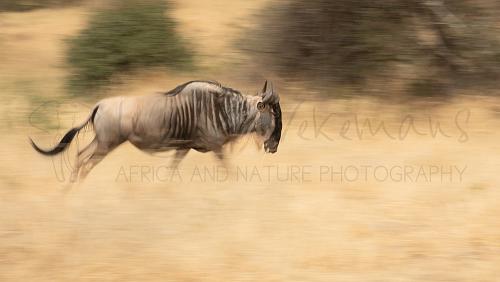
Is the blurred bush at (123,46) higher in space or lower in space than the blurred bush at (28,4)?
lower

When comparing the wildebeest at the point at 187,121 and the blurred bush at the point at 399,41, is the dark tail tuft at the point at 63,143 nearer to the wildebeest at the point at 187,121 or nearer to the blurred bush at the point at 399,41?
the wildebeest at the point at 187,121

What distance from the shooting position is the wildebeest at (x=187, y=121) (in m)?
6.94

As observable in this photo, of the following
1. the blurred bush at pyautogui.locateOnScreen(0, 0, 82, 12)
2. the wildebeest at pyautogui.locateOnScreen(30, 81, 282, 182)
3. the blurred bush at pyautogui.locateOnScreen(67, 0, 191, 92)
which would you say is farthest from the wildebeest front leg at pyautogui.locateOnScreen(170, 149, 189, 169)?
the blurred bush at pyautogui.locateOnScreen(0, 0, 82, 12)

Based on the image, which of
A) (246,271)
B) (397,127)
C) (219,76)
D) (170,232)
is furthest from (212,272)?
(219,76)

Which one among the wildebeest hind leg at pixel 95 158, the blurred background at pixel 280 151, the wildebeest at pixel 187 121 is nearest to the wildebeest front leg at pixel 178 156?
the wildebeest at pixel 187 121

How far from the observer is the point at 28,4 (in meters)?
15.0

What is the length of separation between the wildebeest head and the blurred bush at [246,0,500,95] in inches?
121

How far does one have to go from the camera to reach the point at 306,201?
6957 millimetres

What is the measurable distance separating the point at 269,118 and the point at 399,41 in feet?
12.0

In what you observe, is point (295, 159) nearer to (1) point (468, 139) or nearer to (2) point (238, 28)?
(1) point (468, 139)

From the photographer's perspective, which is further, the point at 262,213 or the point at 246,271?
the point at 262,213

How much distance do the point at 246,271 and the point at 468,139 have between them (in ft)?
13.4

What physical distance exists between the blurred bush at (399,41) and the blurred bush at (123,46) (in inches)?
81.8

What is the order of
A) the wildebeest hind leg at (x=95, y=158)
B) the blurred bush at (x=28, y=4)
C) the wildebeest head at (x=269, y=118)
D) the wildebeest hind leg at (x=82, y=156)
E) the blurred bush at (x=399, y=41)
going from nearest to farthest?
1. the wildebeest hind leg at (x=95, y=158)
2. the wildebeest hind leg at (x=82, y=156)
3. the wildebeest head at (x=269, y=118)
4. the blurred bush at (x=399, y=41)
5. the blurred bush at (x=28, y=4)
